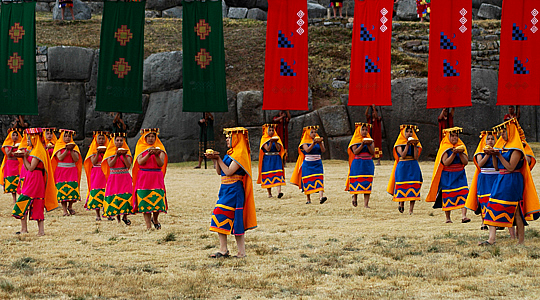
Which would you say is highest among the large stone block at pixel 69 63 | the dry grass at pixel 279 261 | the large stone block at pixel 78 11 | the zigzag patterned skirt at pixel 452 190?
the large stone block at pixel 78 11

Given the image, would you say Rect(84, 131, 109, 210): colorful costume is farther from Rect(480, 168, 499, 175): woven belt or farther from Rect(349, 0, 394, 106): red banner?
Rect(480, 168, 499, 175): woven belt

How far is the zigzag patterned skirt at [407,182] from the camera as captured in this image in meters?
11.0

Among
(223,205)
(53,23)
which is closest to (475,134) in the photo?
(223,205)

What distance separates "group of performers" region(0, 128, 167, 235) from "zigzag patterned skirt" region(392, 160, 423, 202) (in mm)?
4507

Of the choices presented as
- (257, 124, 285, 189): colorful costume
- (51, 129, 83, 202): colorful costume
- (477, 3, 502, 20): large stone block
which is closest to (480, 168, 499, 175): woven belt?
(257, 124, 285, 189): colorful costume

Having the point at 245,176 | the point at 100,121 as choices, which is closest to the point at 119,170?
the point at 245,176

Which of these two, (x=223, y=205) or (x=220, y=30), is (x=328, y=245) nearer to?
(x=223, y=205)

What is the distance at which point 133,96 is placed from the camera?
13.7 metres

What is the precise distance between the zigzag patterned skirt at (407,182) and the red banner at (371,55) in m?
3.23

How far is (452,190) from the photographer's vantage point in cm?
988

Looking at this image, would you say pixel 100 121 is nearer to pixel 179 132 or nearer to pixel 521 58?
pixel 179 132

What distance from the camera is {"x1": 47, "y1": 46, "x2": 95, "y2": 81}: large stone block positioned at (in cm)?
2355

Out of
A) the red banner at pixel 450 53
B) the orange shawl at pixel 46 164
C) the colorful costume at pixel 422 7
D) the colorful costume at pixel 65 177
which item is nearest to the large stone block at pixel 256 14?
the colorful costume at pixel 422 7

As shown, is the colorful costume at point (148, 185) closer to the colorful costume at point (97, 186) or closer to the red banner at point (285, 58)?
the colorful costume at point (97, 186)
